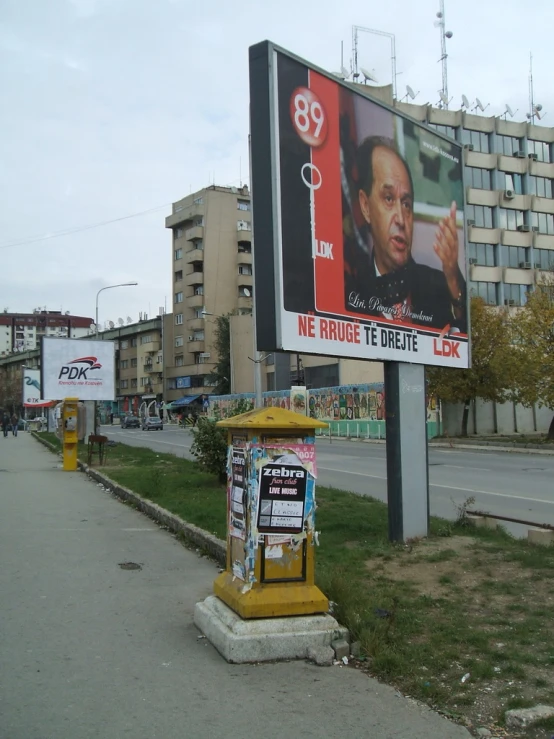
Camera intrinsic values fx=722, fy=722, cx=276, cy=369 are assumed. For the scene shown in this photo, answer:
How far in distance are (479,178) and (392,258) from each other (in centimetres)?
5191

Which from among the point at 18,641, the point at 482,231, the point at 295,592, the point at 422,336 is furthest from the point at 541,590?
the point at 482,231

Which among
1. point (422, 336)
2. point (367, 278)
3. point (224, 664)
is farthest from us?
point (422, 336)

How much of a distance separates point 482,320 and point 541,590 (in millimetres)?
29798

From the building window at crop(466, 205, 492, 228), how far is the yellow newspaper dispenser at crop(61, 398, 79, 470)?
41441 millimetres

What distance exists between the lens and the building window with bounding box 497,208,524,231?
56.6 m

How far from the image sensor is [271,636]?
4.82 meters

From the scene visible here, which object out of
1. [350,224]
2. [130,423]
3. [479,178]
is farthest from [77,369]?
[130,423]

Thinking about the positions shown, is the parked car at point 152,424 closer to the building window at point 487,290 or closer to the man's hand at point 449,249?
the building window at point 487,290

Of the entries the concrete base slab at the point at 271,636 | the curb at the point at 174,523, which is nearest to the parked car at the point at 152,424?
the curb at the point at 174,523

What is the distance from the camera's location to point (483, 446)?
3200cm

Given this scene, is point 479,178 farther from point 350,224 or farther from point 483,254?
point 350,224

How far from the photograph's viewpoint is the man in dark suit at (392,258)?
7965mm

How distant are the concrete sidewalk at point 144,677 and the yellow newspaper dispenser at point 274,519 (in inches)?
17.2

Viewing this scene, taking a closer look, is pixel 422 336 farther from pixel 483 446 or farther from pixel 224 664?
pixel 483 446
